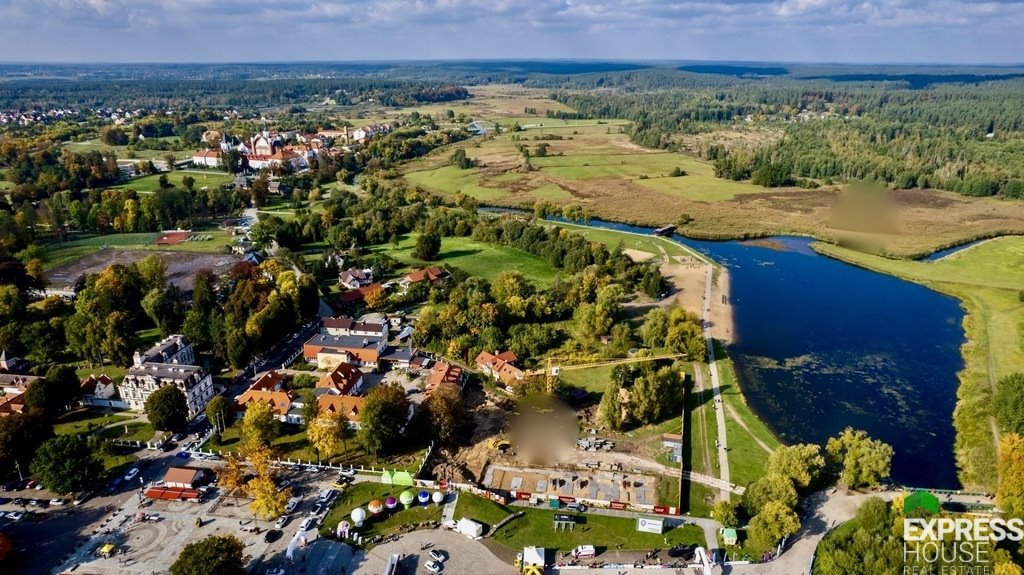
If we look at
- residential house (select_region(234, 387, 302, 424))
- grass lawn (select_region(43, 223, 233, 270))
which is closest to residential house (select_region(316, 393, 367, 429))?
residential house (select_region(234, 387, 302, 424))

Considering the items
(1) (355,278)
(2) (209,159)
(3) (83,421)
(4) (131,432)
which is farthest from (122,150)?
(4) (131,432)

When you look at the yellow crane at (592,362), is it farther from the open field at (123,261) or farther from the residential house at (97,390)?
the open field at (123,261)

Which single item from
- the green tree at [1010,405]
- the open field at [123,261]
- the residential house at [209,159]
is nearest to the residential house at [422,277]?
the open field at [123,261]

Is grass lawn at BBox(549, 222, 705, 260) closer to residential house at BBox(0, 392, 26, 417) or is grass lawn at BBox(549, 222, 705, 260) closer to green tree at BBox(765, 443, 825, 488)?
green tree at BBox(765, 443, 825, 488)

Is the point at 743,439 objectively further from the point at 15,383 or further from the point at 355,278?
the point at 15,383

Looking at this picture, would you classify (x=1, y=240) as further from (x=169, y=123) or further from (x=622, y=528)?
(x=169, y=123)

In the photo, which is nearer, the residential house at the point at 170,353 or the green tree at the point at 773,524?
the green tree at the point at 773,524

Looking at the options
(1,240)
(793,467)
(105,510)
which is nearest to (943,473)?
(793,467)
